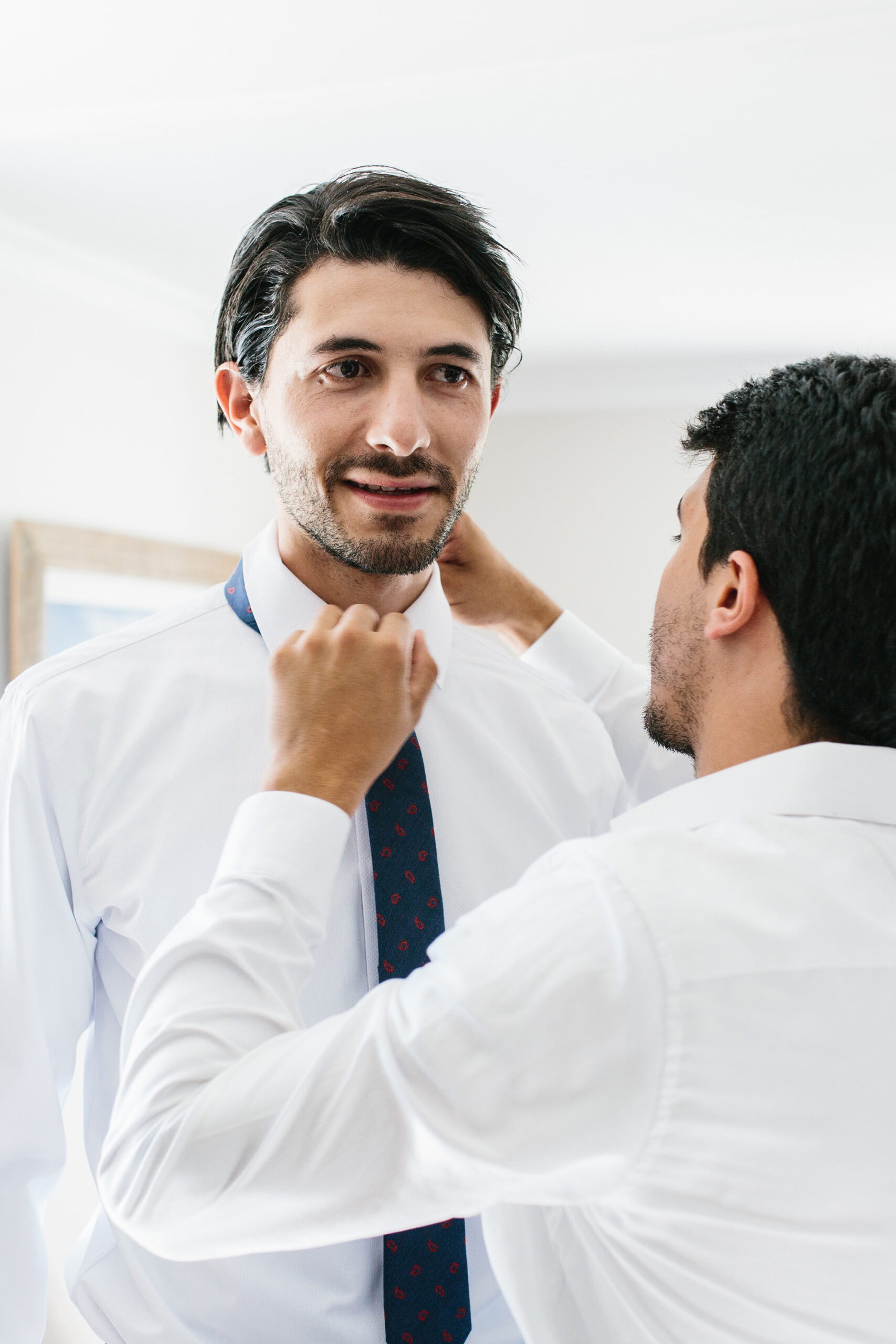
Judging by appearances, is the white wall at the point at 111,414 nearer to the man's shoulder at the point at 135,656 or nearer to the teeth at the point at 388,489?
the man's shoulder at the point at 135,656

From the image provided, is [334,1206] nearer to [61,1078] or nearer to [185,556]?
[61,1078]

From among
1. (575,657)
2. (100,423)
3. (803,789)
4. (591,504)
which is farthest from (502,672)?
(591,504)

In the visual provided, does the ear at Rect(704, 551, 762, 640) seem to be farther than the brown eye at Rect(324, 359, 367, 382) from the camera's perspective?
No

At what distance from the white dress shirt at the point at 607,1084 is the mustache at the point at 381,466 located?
0.55m

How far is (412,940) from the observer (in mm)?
1070

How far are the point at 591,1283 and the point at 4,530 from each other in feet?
10.2

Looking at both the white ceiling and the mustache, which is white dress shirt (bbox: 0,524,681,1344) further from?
the white ceiling

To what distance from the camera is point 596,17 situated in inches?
94.9

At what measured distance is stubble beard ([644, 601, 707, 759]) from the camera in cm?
97

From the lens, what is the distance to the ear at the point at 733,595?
90 centimetres

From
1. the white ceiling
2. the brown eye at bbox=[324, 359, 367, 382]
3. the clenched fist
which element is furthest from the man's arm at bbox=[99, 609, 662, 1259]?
the white ceiling

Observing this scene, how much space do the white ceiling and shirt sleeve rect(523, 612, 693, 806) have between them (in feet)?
5.00

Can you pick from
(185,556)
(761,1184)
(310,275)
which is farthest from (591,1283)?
(185,556)

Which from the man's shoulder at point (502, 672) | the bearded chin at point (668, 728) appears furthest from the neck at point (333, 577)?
the bearded chin at point (668, 728)
